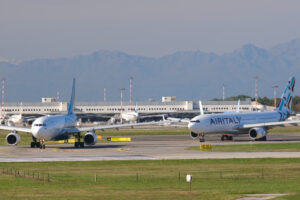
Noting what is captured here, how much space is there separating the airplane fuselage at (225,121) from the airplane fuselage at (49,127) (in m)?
19.6

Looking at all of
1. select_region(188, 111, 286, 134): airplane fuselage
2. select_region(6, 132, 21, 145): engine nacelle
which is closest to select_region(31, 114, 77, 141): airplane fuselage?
select_region(6, 132, 21, 145): engine nacelle

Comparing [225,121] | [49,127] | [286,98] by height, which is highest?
[286,98]

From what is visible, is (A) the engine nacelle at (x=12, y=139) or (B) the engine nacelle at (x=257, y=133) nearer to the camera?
(A) the engine nacelle at (x=12, y=139)

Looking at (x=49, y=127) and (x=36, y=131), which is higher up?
(x=49, y=127)

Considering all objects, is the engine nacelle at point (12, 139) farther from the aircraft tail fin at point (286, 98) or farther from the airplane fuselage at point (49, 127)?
the aircraft tail fin at point (286, 98)

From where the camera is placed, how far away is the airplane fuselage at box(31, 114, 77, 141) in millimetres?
78000

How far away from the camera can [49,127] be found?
78625 millimetres

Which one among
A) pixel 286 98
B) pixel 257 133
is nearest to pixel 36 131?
pixel 257 133

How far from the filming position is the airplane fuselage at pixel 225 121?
9350cm

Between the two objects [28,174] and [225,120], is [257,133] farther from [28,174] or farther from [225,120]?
[28,174]

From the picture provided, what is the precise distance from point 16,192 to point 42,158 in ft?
81.9

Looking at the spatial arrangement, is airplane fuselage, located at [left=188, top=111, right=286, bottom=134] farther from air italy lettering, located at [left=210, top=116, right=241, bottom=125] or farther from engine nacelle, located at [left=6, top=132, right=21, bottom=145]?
engine nacelle, located at [left=6, top=132, right=21, bottom=145]

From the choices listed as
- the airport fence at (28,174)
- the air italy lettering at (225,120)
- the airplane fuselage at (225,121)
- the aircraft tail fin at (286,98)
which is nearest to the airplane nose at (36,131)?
the airport fence at (28,174)

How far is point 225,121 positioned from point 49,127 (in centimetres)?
2904
